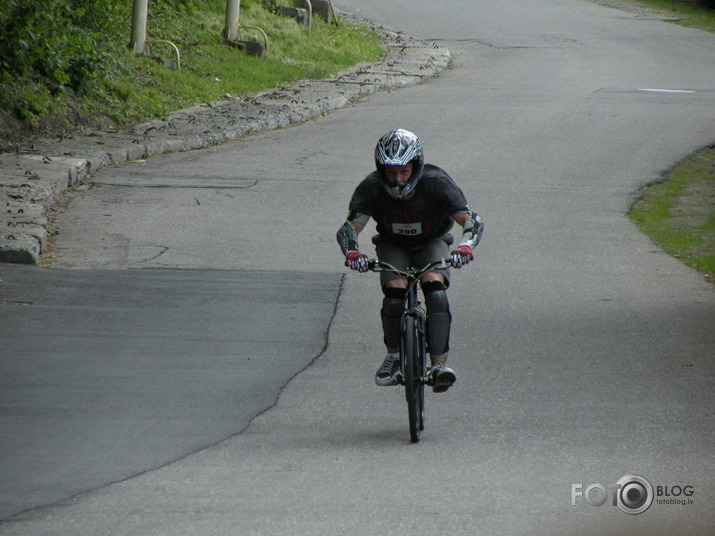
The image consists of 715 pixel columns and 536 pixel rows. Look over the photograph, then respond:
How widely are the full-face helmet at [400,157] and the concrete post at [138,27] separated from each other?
13.9 meters

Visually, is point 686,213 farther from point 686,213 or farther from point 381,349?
point 381,349

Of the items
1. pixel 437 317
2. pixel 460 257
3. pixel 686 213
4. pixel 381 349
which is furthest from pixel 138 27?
pixel 460 257

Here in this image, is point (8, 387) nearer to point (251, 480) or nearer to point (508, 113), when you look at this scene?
point (251, 480)

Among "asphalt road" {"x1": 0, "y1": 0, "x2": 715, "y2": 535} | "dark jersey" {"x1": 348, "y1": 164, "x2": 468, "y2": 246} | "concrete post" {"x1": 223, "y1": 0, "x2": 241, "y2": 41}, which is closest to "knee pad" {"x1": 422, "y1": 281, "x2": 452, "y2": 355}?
"dark jersey" {"x1": 348, "y1": 164, "x2": 468, "y2": 246}

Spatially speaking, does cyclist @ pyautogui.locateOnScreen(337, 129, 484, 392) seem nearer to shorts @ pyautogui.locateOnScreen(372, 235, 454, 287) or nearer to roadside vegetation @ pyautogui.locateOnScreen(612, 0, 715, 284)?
shorts @ pyautogui.locateOnScreen(372, 235, 454, 287)

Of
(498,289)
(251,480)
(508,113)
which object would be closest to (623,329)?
(498,289)

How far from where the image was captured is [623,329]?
8.09 meters

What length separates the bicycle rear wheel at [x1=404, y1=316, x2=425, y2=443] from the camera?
→ 5641mm

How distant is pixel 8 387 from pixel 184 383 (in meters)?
1.11

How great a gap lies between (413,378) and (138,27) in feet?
48.6

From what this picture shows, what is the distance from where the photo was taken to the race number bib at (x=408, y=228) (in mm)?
6191

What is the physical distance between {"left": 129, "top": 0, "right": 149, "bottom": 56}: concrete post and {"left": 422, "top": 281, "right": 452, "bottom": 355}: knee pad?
46.6 feet

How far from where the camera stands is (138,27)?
18.9 metres

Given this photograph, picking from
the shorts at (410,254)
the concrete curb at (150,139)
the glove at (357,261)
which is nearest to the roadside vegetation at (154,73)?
the concrete curb at (150,139)
